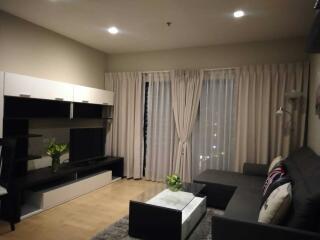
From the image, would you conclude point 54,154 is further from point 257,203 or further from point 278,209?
point 278,209

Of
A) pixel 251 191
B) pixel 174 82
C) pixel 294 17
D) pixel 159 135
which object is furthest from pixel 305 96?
pixel 159 135

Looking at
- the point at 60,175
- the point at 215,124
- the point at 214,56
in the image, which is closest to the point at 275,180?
the point at 215,124

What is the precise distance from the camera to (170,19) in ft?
11.2

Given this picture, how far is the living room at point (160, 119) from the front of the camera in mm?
2686

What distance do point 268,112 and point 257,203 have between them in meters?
1.91

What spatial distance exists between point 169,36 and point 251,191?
272 cm

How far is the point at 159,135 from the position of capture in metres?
4.99

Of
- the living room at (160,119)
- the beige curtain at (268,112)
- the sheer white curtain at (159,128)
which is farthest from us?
the sheer white curtain at (159,128)

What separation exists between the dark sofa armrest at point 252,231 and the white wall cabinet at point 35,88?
2.83m

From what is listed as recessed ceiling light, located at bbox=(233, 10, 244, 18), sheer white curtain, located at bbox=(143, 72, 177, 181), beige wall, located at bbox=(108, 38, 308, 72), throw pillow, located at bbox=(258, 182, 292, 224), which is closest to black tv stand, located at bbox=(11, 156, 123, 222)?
sheer white curtain, located at bbox=(143, 72, 177, 181)

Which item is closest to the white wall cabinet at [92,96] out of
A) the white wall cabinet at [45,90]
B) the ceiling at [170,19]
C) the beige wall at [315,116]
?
the white wall cabinet at [45,90]

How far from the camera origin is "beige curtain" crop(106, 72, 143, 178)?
5098mm

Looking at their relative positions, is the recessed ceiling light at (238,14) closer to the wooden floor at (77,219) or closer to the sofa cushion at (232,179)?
the sofa cushion at (232,179)

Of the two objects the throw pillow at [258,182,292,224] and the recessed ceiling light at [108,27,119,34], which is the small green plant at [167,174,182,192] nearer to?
the throw pillow at [258,182,292,224]
